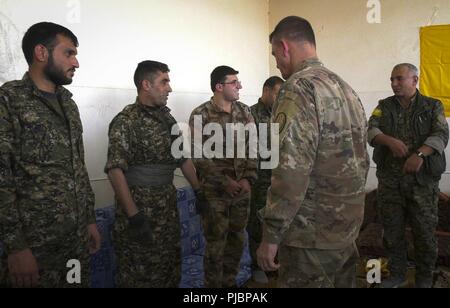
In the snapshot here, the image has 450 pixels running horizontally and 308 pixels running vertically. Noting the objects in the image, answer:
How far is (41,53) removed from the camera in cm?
175

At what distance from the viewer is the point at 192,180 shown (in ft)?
8.45

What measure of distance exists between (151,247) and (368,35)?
12.9ft

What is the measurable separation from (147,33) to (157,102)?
1.14m

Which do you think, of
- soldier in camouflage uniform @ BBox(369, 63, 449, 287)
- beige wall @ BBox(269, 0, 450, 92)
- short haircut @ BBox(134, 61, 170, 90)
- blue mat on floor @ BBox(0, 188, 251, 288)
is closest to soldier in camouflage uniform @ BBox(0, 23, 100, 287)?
blue mat on floor @ BBox(0, 188, 251, 288)

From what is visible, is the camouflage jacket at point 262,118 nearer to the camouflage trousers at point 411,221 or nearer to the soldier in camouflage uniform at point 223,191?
the soldier in camouflage uniform at point 223,191

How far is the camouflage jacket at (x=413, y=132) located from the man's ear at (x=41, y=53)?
243 cm

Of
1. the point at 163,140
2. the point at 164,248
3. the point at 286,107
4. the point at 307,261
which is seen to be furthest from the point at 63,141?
the point at 307,261

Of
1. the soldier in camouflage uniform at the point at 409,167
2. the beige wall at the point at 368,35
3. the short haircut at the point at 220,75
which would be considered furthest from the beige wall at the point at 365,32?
the short haircut at the point at 220,75

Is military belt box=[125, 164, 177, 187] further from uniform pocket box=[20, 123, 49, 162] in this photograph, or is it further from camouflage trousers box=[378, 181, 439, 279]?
camouflage trousers box=[378, 181, 439, 279]

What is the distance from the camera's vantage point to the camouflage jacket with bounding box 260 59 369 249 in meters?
1.50

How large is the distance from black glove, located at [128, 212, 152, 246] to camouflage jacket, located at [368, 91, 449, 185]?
1.95 meters

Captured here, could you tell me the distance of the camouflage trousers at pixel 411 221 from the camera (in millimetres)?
2797

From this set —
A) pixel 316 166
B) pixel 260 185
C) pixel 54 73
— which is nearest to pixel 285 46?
pixel 316 166
